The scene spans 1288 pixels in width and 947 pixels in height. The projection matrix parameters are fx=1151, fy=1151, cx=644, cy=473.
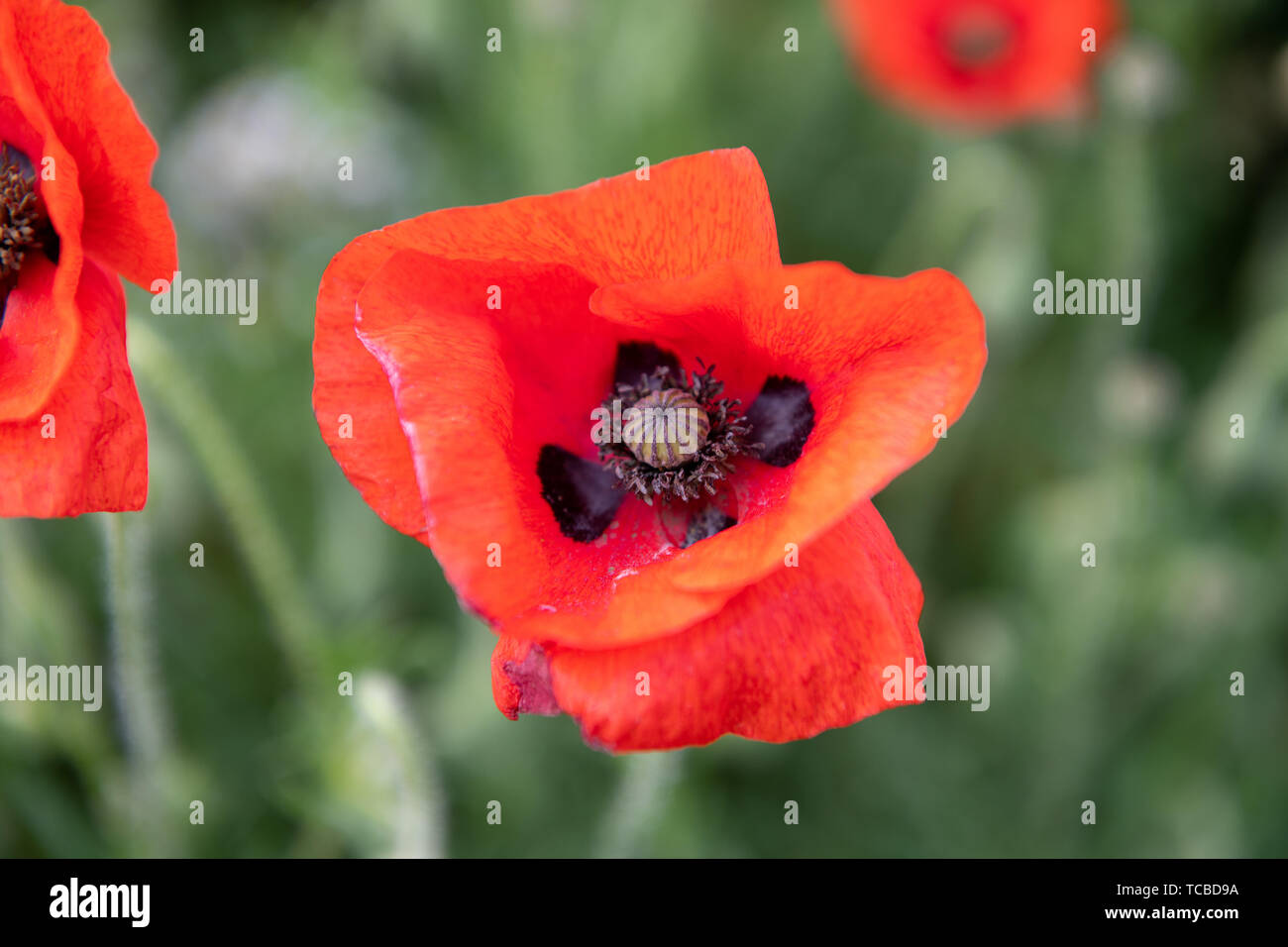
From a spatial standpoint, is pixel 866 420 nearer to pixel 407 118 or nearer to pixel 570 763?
pixel 570 763

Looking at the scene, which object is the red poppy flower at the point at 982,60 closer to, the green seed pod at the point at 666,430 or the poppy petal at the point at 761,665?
the green seed pod at the point at 666,430

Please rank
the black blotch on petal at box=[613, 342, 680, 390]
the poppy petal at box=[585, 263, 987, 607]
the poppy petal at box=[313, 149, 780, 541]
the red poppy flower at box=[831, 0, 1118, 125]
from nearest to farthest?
the poppy petal at box=[585, 263, 987, 607]
the poppy petal at box=[313, 149, 780, 541]
the black blotch on petal at box=[613, 342, 680, 390]
the red poppy flower at box=[831, 0, 1118, 125]

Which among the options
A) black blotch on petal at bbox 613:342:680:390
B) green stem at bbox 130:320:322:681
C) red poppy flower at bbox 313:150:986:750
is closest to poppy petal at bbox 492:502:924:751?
red poppy flower at bbox 313:150:986:750

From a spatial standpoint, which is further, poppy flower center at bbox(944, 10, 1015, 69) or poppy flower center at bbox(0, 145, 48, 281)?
poppy flower center at bbox(944, 10, 1015, 69)

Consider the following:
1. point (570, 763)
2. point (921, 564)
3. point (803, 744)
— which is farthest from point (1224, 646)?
point (570, 763)

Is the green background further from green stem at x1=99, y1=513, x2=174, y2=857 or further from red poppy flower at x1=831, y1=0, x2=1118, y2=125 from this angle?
red poppy flower at x1=831, y1=0, x2=1118, y2=125

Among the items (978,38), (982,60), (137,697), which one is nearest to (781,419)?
(137,697)

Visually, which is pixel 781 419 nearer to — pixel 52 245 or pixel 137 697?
pixel 52 245
